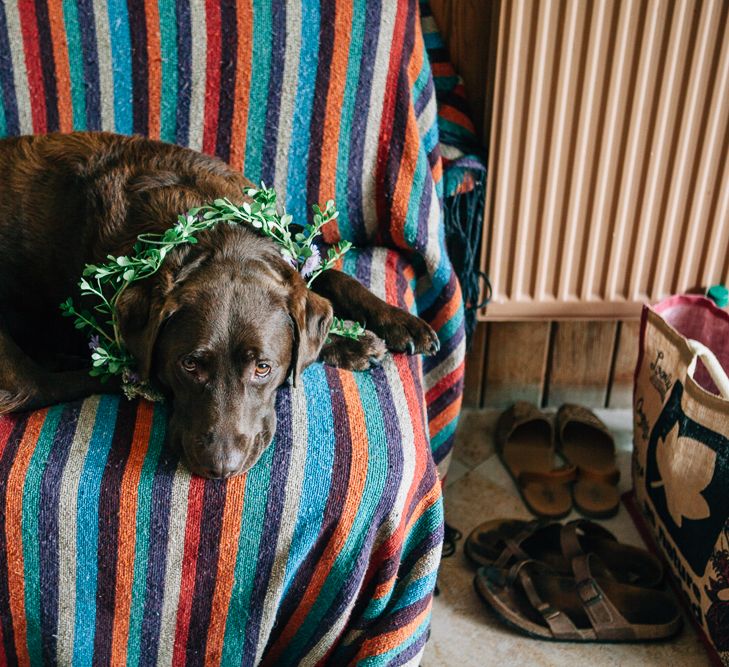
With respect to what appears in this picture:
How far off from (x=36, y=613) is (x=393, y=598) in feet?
1.98

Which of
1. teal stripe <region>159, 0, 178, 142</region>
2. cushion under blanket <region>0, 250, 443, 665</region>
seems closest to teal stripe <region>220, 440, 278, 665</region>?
cushion under blanket <region>0, 250, 443, 665</region>

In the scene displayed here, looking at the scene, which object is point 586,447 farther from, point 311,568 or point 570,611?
point 311,568

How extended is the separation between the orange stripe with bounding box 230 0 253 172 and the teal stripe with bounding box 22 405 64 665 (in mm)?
814

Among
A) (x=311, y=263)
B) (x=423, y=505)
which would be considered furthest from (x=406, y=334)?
(x=423, y=505)

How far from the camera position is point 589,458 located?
2.19 meters

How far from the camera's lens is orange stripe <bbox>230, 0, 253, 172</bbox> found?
1.78m

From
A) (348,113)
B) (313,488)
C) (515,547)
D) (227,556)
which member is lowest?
(515,547)

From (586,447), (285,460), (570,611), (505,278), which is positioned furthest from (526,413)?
(285,460)

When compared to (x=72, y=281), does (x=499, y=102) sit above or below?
above

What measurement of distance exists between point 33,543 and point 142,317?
398 millimetres

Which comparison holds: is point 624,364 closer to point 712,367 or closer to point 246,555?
point 712,367

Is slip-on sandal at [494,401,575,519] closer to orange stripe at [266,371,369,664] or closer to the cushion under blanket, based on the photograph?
the cushion under blanket

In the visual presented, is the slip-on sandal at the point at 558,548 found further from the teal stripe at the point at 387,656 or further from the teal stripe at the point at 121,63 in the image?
the teal stripe at the point at 121,63

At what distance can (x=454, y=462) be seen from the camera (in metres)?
2.28
